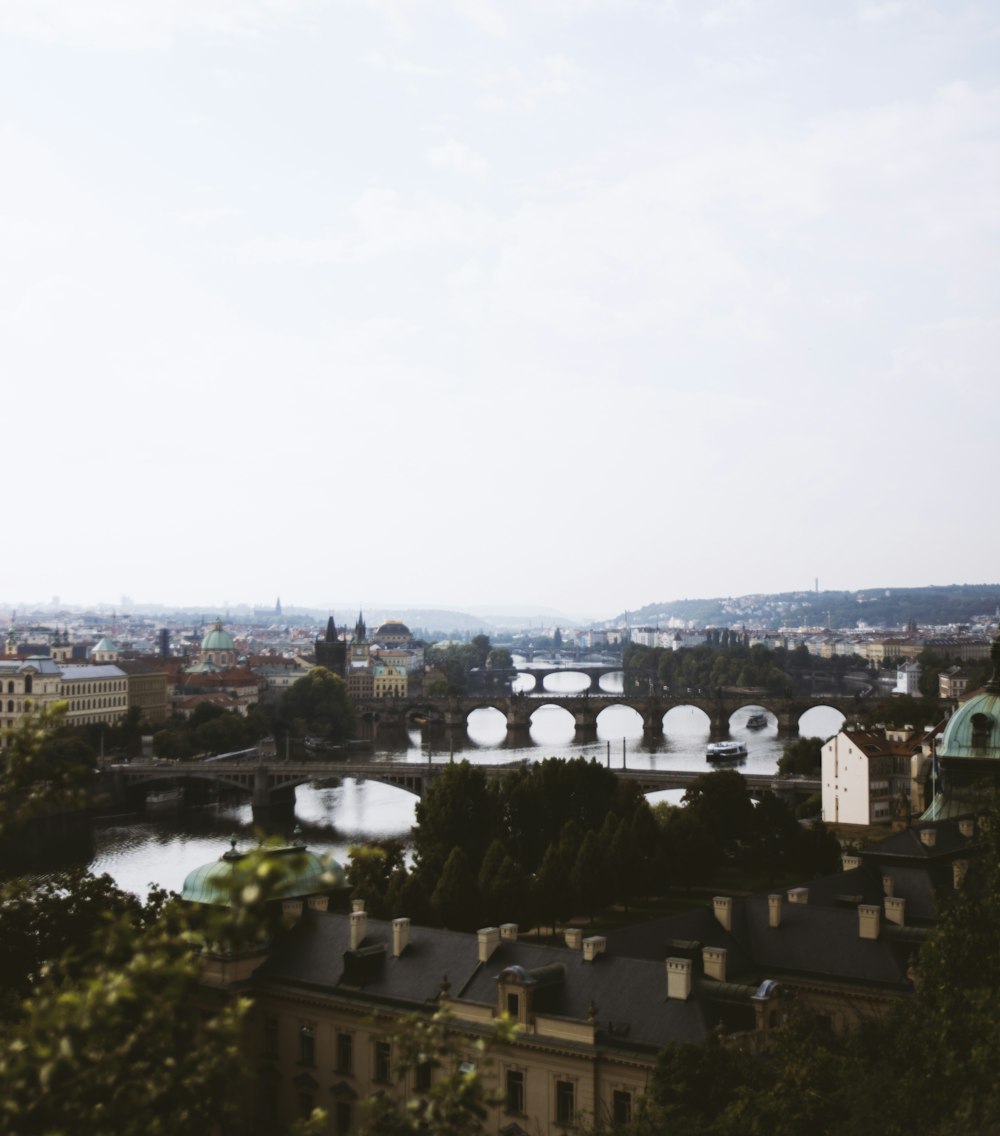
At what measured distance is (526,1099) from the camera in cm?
2711

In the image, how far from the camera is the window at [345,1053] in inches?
1175

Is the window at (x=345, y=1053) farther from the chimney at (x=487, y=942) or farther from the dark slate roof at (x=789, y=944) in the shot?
the dark slate roof at (x=789, y=944)

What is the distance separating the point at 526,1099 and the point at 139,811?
2774 inches

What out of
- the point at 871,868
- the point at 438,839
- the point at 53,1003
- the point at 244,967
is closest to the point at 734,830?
the point at 438,839

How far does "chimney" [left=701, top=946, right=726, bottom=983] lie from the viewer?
92.9 feet

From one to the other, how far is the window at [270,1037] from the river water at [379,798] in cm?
1396

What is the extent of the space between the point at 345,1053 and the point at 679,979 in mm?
7360

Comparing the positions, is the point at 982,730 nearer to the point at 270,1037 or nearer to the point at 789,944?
the point at 789,944

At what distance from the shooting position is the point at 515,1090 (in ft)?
90.0

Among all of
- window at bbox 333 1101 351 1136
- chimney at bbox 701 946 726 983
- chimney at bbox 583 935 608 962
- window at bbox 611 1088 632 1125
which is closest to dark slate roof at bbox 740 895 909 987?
chimney at bbox 701 946 726 983

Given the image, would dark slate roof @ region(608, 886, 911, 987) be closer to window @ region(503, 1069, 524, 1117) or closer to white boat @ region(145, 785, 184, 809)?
window @ region(503, 1069, 524, 1117)

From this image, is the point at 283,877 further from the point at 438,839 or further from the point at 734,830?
the point at 734,830

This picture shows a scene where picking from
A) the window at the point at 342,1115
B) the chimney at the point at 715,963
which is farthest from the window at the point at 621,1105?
the window at the point at 342,1115

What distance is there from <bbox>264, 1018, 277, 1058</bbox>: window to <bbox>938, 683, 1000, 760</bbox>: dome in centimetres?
2511
